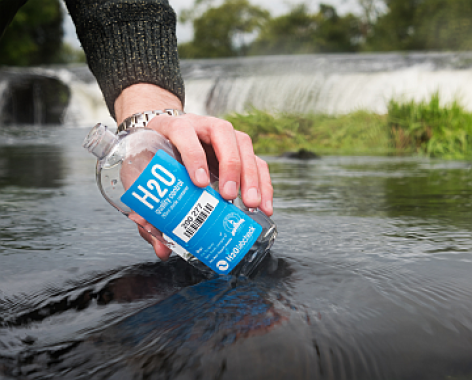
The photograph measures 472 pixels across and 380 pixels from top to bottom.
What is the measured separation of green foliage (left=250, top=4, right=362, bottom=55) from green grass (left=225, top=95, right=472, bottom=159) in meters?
38.8

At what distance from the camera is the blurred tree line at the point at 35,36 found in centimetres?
2762

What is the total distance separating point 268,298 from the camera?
84 cm

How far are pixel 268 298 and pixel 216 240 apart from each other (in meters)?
0.17

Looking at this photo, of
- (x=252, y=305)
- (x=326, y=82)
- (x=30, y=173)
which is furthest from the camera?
(x=326, y=82)

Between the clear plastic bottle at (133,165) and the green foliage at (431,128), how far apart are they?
411 centimetres

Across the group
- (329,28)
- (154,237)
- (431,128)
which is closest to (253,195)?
(154,237)

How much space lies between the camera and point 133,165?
1100 millimetres

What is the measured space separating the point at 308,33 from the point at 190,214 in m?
51.3

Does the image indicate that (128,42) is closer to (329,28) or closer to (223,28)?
(329,28)

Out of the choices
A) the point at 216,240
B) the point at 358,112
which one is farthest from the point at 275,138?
the point at 216,240

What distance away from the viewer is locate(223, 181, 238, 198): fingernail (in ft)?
3.12

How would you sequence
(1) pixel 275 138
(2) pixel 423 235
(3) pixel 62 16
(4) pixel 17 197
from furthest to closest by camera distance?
(3) pixel 62 16
(1) pixel 275 138
(4) pixel 17 197
(2) pixel 423 235

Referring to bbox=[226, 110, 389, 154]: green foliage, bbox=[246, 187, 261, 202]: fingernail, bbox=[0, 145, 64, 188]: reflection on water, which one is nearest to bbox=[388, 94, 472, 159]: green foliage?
bbox=[226, 110, 389, 154]: green foliage

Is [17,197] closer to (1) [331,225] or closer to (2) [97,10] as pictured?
(2) [97,10]
